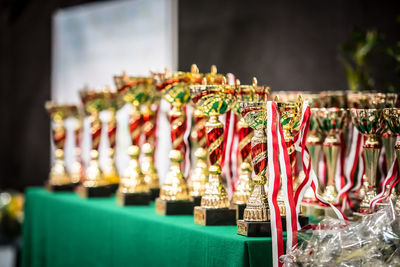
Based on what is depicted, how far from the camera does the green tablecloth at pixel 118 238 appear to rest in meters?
1.80

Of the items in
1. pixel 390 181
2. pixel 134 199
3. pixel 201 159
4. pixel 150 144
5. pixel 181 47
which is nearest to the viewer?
pixel 390 181

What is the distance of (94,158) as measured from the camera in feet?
10.1

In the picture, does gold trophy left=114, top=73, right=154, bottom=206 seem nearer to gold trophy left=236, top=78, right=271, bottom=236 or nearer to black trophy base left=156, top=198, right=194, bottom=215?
black trophy base left=156, top=198, right=194, bottom=215

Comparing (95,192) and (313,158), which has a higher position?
(313,158)

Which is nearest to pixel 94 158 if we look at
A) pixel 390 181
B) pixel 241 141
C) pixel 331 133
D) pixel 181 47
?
pixel 241 141

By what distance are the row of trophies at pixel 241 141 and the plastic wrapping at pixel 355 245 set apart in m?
0.16

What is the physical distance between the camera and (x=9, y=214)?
4762 millimetres

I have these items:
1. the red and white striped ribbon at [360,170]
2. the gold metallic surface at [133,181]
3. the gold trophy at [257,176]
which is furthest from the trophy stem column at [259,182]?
the gold metallic surface at [133,181]

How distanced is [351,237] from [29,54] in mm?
5948

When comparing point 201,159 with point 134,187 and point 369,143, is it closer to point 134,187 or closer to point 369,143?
point 134,187

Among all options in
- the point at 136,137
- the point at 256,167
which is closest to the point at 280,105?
the point at 256,167

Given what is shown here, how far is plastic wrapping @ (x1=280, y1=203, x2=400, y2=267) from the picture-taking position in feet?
5.20

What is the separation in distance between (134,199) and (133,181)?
9 cm

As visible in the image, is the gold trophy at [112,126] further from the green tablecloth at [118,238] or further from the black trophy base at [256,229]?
the black trophy base at [256,229]
